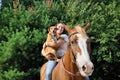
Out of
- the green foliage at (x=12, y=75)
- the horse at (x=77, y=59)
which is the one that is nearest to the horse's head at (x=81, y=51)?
the horse at (x=77, y=59)

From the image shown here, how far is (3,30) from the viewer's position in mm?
15039

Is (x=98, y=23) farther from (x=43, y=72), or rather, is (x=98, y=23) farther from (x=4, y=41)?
(x=43, y=72)

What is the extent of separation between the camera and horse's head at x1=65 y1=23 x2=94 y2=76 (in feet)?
24.3

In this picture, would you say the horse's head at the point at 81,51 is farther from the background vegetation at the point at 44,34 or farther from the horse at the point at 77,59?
the background vegetation at the point at 44,34

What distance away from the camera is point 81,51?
297 inches

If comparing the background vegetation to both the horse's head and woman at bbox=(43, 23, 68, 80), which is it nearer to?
woman at bbox=(43, 23, 68, 80)

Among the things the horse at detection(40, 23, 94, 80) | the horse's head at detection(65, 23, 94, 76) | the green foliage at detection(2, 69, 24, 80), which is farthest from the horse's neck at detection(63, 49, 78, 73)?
the green foliage at detection(2, 69, 24, 80)

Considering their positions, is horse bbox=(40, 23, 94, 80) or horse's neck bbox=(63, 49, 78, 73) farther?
horse's neck bbox=(63, 49, 78, 73)

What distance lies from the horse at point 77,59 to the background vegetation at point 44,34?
5.44 meters

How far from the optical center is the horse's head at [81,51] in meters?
7.42

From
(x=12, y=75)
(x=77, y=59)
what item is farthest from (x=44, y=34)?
(x=77, y=59)

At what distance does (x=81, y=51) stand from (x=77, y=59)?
0.53ft

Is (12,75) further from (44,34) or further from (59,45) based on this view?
(59,45)

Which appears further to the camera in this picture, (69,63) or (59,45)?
(59,45)
